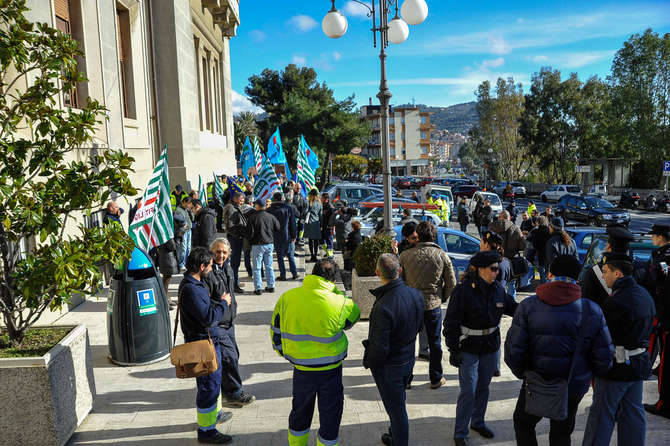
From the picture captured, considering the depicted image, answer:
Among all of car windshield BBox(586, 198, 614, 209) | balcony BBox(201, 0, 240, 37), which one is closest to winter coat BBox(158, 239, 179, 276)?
balcony BBox(201, 0, 240, 37)

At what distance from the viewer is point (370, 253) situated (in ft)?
26.6

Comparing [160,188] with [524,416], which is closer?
[524,416]

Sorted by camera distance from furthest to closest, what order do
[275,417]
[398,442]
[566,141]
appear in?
[566,141], [275,417], [398,442]

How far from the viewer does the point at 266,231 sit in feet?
31.5

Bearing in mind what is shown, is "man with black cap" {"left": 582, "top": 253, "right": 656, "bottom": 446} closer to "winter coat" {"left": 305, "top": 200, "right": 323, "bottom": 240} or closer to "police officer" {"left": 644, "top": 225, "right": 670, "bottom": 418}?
"police officer" {"left": 644, "top": 225, "right": 670, "bottom": 418}

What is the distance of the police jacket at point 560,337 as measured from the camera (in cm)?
354

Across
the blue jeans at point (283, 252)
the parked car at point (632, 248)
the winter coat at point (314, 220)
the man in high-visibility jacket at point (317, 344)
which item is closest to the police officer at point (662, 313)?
the man in high-visibility jacket at point (317, 344)

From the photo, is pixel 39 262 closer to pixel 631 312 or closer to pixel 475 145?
pixel 631 312

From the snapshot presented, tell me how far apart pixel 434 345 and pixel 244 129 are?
58036 millimetres

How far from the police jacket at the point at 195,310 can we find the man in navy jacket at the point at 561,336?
98.5 inches

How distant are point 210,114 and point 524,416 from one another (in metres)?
24.2

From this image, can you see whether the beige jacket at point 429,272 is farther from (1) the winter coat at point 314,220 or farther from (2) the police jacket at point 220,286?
(1) the winter coat at point 314,220

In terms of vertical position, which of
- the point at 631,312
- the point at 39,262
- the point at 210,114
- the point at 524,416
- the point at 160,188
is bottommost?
the point at 524,416

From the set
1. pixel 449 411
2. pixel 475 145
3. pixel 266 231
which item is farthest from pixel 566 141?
pixel 449 411
